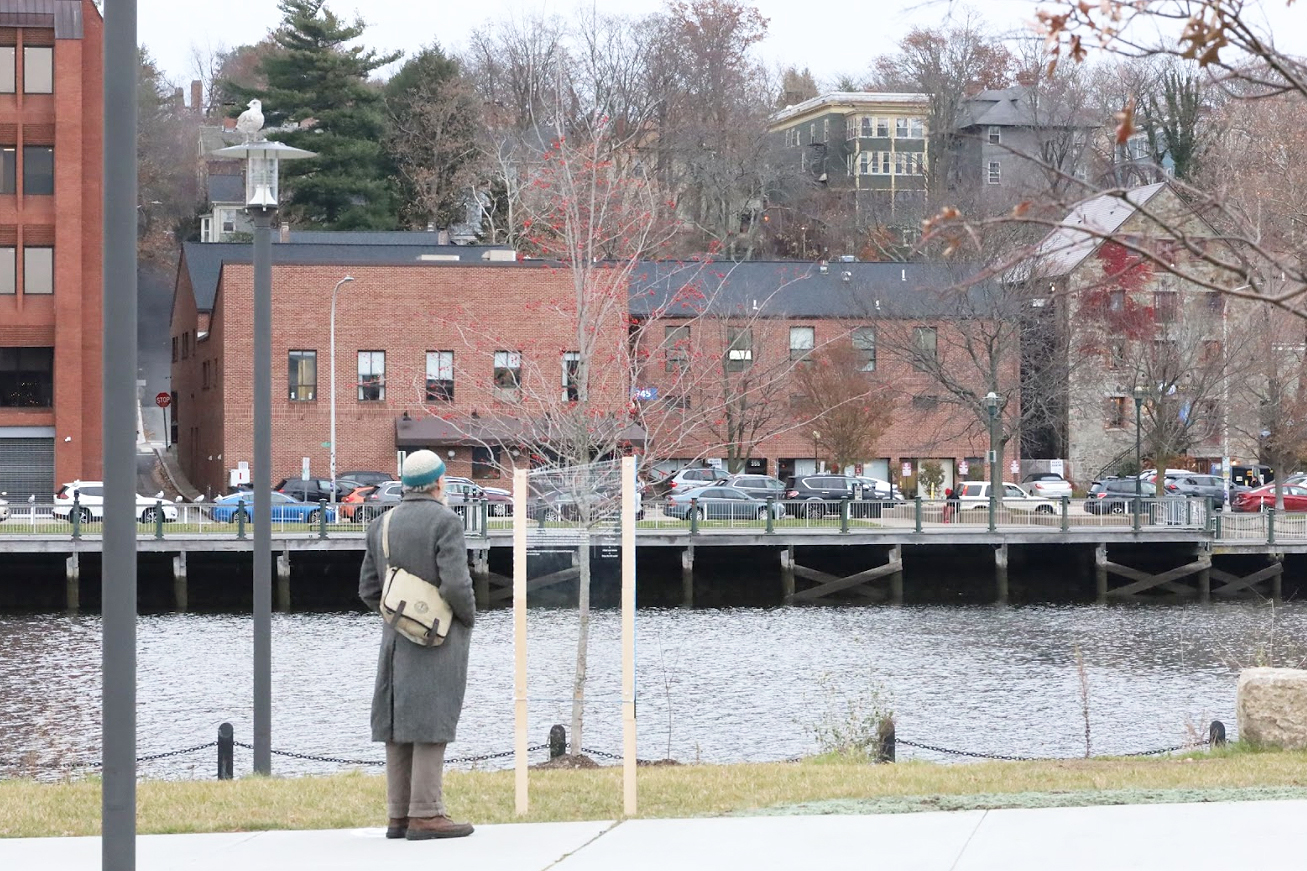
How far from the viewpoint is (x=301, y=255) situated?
6619cm

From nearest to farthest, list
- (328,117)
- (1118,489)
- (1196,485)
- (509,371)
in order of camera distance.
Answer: (509,371) → (1118,489) → (1196,485) → (328,117)

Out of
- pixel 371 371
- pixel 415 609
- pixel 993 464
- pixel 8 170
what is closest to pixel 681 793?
pixel 415 609

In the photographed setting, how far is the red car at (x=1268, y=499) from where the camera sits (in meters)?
62.1

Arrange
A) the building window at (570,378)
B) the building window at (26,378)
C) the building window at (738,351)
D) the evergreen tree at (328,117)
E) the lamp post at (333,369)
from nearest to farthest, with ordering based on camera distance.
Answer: the building window at (570,378)
the lamp post at (333,369)
the building window at (26,378)
the building window at (738,351)
the evergreen tree at (328,117)

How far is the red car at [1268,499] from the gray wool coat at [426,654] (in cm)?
Answer: 5701

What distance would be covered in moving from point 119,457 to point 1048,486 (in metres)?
61.0

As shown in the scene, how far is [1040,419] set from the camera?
65750 mm

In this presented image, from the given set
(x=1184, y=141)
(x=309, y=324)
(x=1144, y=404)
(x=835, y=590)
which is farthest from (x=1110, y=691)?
(x=1184, y=141)

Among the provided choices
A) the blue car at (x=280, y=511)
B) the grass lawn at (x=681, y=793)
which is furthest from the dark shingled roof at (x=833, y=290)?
the grass lawn at (x=681, y=793)

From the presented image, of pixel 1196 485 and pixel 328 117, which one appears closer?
pixel 1196 485

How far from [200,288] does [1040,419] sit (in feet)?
116

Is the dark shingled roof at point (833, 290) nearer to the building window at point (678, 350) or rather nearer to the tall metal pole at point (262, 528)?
the building window at point (678, 350)

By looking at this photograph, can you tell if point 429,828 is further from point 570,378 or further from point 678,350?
point 678,350

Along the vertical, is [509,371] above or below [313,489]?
above
